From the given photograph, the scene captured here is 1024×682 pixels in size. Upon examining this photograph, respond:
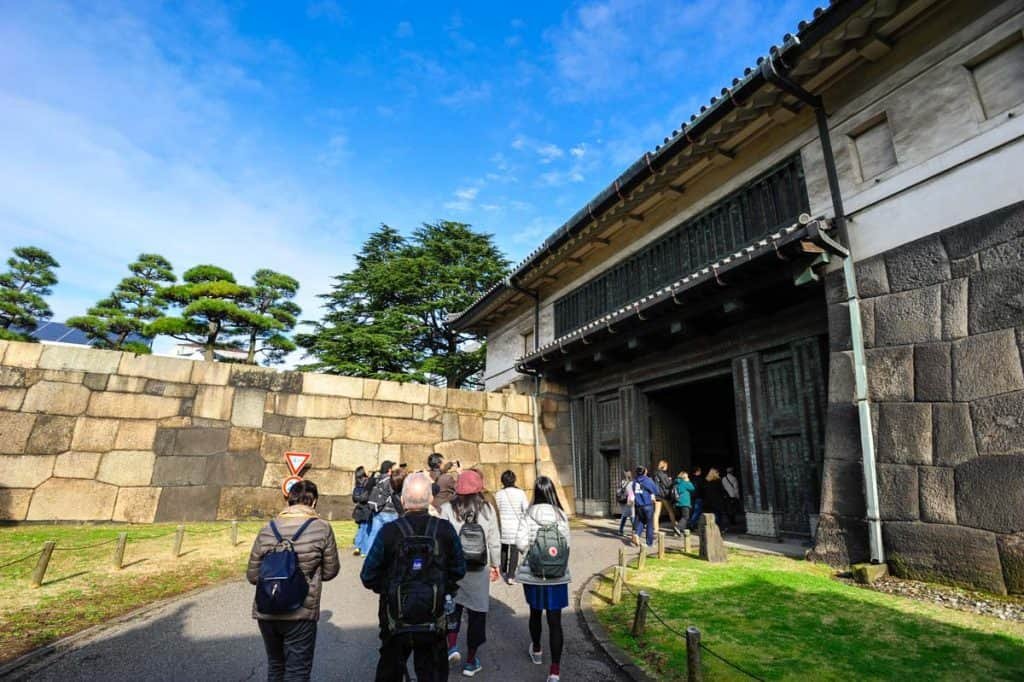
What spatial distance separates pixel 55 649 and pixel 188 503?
6.12m

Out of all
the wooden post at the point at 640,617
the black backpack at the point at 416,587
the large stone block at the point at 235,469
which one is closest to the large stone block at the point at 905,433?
the wooden post at the point at 640,617

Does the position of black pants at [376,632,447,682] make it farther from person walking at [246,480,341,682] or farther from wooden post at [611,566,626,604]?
wooden post at [611,566,626,604]

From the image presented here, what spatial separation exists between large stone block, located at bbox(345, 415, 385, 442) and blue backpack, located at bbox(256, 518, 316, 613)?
28.9 feet

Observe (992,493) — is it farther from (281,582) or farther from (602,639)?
(281,582)

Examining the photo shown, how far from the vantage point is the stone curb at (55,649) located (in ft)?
11.7

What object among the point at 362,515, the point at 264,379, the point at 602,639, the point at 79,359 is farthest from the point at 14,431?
the point at 602,639

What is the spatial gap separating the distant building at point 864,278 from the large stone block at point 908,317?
0.07ft

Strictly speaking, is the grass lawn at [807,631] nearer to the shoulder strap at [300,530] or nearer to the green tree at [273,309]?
the shoulder strap at [300,530]

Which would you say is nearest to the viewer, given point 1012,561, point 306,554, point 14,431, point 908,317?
point 306,554

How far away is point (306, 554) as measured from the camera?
9.50 ft

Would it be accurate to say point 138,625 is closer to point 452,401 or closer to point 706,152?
point 452,401

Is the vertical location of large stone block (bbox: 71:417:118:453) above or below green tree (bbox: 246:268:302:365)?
below

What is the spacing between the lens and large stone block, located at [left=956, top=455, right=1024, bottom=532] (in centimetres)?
481

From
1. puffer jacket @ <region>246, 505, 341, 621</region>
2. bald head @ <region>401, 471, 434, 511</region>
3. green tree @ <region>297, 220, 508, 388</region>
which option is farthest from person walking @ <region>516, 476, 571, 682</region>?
green tree @ <region>297, 220, 508, 388</region>
